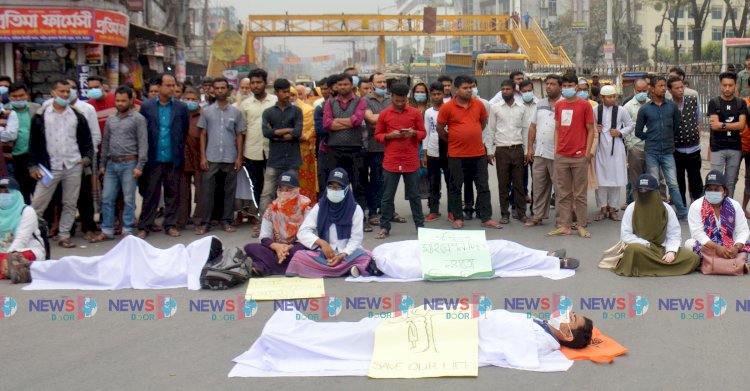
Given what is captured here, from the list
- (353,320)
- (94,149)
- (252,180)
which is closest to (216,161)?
(252,180)

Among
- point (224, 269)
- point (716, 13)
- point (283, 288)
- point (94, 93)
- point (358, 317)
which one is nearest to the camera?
point (358, 317)

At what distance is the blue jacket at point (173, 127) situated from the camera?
1130cm

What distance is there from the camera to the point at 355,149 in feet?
38.2

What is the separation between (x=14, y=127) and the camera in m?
10.7

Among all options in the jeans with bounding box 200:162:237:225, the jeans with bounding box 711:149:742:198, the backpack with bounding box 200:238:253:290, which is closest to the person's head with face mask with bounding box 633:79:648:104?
the jeans with bounding box 711:149:742:198

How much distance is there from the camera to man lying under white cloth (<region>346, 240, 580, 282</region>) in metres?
8.66

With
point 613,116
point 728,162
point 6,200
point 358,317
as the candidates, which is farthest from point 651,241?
point 6,200

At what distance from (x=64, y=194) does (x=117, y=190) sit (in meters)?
0.66

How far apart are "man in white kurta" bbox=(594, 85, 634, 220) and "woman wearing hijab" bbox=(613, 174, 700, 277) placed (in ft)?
10.1

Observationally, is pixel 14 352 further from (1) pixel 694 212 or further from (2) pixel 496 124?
(2) pixel 496 124

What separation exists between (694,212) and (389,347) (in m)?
4.18

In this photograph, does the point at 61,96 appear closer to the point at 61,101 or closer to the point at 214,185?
the point at 61,101

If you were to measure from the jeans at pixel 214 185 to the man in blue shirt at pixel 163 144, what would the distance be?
37cm

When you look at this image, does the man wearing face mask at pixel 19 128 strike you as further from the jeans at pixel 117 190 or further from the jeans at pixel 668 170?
the jeans at pixel 668 170
